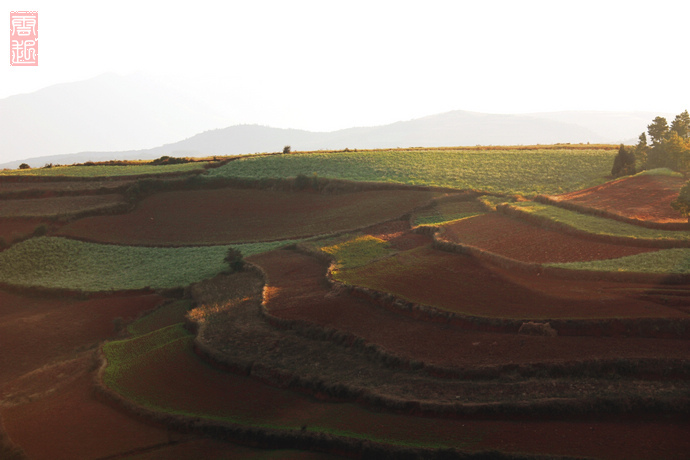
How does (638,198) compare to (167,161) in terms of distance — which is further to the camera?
(167,161)

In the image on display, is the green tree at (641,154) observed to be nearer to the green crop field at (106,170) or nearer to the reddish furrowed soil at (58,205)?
the green crop field at (106,170)

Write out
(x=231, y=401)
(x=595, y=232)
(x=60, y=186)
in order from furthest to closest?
(x=60, y=186) < (x=595, y=232) < (x=231, y=401)

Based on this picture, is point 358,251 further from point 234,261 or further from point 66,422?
point 66,422

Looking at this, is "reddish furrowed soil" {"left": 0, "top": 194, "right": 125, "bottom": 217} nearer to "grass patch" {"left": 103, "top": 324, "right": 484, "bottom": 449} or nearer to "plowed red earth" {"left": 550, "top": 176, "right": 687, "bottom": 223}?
"grass patch" {"left": 103, "top": 324, "right": 484, "bottom": 449}

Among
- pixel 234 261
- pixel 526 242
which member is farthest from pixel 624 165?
pixel 234 261

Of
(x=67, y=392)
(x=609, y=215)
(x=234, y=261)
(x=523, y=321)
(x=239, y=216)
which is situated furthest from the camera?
(x=239, y=216)

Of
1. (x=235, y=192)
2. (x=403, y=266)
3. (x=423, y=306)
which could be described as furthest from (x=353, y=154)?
(x=423, y=306)

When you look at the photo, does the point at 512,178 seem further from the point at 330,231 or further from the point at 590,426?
the point at 590,426
